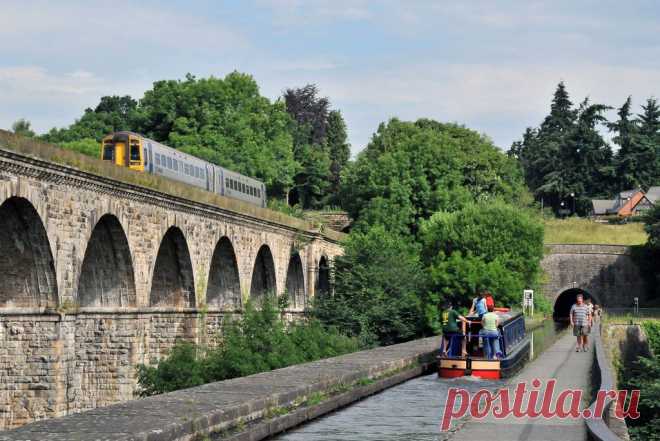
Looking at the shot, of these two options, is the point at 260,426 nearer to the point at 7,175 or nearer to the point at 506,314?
the point at 7,175

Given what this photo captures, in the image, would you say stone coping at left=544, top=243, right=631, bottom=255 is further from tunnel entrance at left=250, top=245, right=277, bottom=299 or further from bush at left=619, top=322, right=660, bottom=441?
bush at left=619, top=322, right=660, bottom=441

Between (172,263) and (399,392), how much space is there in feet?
43.7

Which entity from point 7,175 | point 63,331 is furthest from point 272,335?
point 7,175

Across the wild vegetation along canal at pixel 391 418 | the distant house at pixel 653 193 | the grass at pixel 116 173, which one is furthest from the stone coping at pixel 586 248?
the wild vegetation along canal at pixel 391 418

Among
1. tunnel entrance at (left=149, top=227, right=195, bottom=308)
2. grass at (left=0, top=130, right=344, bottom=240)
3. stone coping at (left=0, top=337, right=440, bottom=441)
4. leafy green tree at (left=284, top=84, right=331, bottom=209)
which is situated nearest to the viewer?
stone coping at (left=0, top=337, right=440, bottom=441)

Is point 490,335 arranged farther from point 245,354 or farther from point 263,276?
point 263,276

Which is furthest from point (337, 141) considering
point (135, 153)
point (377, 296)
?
point (135, 153)

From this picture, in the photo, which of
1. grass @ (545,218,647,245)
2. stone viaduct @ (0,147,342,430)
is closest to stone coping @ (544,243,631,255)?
grass @ (545,218,647,245)

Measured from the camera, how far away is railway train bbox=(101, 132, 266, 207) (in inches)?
1469

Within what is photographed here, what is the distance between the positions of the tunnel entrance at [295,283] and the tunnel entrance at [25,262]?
26.8m

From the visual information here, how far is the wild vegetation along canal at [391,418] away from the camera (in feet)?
46.6

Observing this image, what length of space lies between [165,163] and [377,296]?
14.2 metres

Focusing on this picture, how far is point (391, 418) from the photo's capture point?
16.4m

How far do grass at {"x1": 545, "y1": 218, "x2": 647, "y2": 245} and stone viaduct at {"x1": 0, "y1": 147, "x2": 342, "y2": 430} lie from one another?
4988 centimetres
